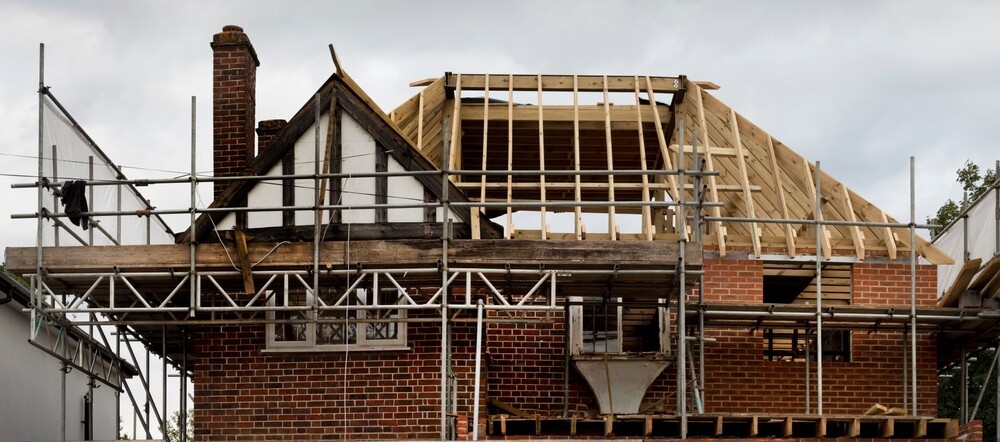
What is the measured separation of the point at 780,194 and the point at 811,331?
6.85 feet

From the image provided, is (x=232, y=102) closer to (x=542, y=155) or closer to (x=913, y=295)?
(x=542, y=155)

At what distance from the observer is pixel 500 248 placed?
1988cm

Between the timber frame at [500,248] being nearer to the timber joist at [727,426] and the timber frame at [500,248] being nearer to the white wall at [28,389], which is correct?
the timber joist at [727,426]

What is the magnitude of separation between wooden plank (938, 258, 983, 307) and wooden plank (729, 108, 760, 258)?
2.76 meters

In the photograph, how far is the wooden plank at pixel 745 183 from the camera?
76.2ft

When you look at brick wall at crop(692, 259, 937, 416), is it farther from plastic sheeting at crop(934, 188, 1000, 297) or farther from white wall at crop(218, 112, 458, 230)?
white wall at crop(218, 112, 458, 230)

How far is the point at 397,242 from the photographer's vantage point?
785 inches

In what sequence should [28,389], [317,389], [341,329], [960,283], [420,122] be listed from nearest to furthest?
[317,389] < [341,329] < [960,283] < [420,122] < [28,389]

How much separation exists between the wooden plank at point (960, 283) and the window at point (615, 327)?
13.5 ft

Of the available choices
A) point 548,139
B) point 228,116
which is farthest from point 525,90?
point 228,116

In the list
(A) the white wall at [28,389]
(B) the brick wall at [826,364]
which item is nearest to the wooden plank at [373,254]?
(B) the brick wall at [826,364]

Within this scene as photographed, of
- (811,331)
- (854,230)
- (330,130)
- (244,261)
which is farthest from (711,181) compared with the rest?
(244,261)

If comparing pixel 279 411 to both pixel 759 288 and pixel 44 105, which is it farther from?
pixel 759 288

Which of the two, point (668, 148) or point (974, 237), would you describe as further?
point (668, 148)
